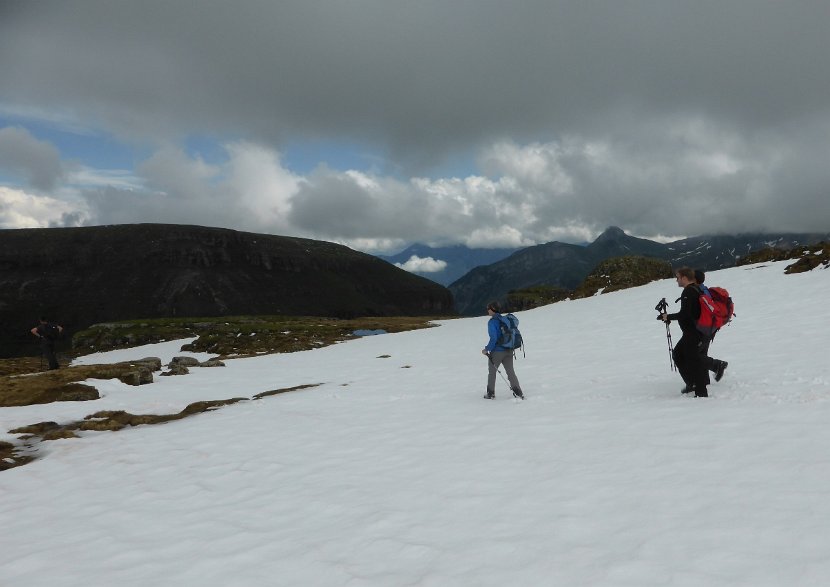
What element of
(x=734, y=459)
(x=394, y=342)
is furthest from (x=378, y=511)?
(x=394, y=342)

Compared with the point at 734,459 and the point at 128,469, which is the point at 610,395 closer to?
the point at 734,459

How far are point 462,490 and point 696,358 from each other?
712 centimetres

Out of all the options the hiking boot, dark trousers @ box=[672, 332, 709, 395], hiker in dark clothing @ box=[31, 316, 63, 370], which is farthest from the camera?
hiker in dark clothing @ box=[31, 316, 63, 370]

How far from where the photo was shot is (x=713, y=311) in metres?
11.0

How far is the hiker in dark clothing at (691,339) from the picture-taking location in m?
11.0

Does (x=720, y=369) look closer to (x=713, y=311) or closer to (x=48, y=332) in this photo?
(x=713, y=311)

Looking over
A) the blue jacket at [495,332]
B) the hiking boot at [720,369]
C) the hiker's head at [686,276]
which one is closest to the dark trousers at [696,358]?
the hiking boot at [720,369]

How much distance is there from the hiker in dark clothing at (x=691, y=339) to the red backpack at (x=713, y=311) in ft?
0.33

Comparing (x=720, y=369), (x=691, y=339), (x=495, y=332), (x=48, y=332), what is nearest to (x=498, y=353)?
(x=495, y=332)

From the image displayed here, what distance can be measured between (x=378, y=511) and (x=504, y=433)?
13.7 ft

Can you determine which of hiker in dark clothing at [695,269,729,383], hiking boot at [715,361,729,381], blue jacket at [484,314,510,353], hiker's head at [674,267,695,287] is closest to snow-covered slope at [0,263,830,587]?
hiking boot at [715,361,729,381]

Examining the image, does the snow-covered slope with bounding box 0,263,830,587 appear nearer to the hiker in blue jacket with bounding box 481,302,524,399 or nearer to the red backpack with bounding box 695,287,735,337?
the hiker in blue jacket with bounding box 481,302,524,399

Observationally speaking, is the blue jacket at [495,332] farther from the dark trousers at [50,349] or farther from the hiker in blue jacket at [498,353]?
the dark trousers at [50,349]

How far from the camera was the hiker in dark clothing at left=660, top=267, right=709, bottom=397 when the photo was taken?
1105 cm
